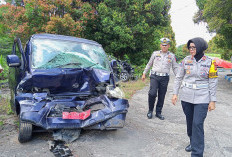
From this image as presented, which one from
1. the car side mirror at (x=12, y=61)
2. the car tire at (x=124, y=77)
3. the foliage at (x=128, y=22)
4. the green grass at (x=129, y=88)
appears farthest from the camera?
the foliage at (x=128, y=22)

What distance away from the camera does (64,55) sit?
432cm

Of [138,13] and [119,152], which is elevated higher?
[138,13]

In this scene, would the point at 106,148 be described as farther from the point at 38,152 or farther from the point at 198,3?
the point at 198,3

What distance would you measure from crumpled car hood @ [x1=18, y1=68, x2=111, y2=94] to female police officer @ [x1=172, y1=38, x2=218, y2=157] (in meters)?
1.78

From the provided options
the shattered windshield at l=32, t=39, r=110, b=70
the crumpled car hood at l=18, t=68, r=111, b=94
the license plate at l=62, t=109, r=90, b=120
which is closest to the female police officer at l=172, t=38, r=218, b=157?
the license plate at l=62, t=109, r=90, b=120

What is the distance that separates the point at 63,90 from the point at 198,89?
245 cm

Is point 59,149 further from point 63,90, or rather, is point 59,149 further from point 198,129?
point 198,129

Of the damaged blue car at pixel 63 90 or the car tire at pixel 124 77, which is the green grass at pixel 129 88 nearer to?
the car tire at pixel 124 77

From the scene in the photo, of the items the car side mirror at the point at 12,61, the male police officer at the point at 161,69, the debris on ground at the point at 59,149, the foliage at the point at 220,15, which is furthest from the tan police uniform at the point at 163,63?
the foliage at the point at 220,15

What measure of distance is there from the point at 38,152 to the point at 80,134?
0.88 meters

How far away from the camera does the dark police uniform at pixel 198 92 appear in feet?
9.92

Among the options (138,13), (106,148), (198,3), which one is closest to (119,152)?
(106,148)

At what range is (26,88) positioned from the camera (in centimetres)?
376

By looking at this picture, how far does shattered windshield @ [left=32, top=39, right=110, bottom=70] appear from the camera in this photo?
13.5 feet
